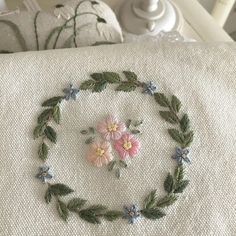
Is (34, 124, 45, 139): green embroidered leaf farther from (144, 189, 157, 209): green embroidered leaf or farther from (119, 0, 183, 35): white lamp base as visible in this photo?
(119, 0, 183, 35): white lamp base

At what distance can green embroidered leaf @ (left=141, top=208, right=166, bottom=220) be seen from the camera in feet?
1.26

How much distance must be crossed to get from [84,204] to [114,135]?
7cm

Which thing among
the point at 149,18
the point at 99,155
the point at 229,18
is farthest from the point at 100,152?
the point at 229,18

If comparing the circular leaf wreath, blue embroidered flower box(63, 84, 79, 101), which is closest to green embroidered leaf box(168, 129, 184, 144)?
the circular leaf wreath

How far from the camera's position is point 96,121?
1.40ft

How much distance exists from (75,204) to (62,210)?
0.04ft

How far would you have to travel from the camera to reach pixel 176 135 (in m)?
0.42

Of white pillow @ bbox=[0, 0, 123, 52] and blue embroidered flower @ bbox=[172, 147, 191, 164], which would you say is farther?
white pillow @ bbox=[0, 0, 123, 52]

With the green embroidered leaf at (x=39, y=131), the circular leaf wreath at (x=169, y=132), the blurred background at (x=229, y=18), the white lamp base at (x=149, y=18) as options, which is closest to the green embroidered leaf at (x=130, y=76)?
the circular leaf wreath at (x=169, y=132)

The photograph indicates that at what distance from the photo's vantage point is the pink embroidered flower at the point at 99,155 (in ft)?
1.33

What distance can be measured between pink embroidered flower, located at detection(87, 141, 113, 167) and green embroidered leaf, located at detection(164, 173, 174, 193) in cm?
6

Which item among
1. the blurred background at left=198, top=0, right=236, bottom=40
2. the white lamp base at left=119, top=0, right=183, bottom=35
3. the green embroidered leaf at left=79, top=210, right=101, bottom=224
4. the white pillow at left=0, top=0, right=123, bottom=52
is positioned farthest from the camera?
the blurred background at left=198, top=0, right=236, bottom=40

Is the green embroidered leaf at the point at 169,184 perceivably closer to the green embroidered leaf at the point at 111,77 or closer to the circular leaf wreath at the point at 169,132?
the circular leaf wreath at the point at 169,132

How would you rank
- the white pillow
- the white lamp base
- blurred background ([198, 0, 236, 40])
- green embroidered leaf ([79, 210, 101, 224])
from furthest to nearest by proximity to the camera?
1. blurred background ([198, 0, 236, 40])
2. the white lamp base
3. the white pillow
4. green embroidered leaf ([79, 210, 101, 224])
